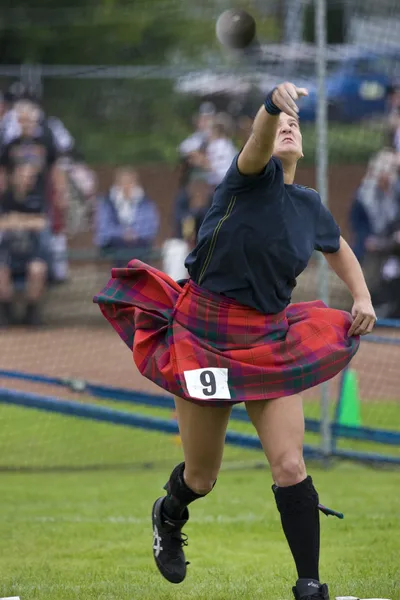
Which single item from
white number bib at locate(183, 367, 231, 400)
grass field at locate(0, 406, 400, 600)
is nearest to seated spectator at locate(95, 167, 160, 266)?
grass field at locate(0, 406, 400, 600)

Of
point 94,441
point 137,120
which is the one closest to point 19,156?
point 137,120

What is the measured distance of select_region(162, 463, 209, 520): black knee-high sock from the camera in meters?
4.87

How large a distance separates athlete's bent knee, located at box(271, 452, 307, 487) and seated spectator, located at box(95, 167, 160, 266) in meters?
6.79

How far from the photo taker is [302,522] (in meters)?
4.41

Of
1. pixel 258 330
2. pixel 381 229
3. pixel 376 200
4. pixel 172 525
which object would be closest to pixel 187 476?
pixel 172 525

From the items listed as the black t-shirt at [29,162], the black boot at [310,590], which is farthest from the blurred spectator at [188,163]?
the black boot at [310,590]

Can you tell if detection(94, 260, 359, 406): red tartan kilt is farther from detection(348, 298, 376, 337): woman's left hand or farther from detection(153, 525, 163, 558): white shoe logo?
detection(153, 525, 163, 558): white shoe logo

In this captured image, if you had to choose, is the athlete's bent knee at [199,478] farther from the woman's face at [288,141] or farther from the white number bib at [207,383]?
the woman's face at [288,141]

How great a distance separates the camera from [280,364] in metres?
4.50

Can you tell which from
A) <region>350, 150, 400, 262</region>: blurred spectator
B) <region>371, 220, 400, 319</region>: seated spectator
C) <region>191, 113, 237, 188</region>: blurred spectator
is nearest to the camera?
<region>191, 113, 237, 188</region>: blurred spectator

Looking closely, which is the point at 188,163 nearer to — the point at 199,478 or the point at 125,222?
the point at 125,222

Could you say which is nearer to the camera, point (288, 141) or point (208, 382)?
point (208, 382)

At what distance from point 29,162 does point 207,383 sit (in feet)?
24.1

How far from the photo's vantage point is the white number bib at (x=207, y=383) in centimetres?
442
